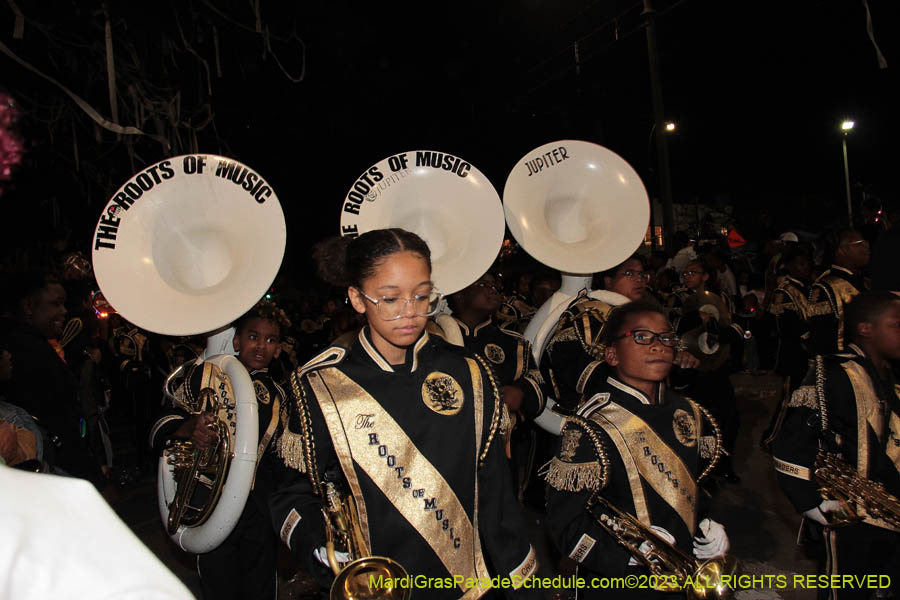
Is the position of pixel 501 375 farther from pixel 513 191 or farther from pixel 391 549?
pixel 391 549

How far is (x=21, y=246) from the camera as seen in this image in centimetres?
960

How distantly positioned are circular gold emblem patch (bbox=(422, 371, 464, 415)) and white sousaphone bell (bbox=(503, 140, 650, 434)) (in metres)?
2.11

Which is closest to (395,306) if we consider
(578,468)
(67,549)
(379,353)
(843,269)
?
(379,353)

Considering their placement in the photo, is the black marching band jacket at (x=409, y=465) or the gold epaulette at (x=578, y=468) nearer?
the black marching band jacket at (x=409, y=465)

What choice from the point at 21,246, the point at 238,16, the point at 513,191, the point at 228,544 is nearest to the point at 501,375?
the point at 513,191

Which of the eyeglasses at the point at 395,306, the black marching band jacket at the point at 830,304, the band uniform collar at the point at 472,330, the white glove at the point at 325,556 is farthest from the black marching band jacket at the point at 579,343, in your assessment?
the white glove at the point at 325,556

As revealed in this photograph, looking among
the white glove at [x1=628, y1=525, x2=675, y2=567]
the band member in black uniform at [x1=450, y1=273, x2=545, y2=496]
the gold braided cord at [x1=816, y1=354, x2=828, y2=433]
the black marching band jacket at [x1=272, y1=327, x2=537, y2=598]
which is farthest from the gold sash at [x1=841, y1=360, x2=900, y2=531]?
the band member in black uniform at [x1=450, y1=273, x2=545, y2=496]

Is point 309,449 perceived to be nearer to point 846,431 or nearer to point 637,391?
point 637,391

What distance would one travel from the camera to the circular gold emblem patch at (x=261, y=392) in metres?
3.55

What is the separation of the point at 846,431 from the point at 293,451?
241 cm

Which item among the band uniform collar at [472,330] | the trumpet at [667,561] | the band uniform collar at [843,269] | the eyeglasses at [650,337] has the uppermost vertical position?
the band uniform collar at [843,269]

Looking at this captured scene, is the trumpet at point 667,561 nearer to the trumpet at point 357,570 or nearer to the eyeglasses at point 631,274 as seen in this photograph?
the trumpet at point 357,570

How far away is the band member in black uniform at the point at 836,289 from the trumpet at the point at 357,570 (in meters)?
5.22

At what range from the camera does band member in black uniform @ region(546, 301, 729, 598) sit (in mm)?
2359
